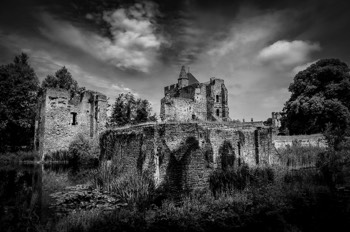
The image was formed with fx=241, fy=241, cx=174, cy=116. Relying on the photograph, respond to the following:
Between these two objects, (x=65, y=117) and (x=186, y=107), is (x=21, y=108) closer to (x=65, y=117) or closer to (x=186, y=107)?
(x=65, y=117)

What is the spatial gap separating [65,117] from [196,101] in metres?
17.0

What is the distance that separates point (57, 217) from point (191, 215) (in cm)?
447

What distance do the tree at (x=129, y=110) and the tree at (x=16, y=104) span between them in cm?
1131

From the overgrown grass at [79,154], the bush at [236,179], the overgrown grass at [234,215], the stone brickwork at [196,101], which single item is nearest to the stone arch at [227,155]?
the bush at [236,179]

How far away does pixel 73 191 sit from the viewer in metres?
11.3

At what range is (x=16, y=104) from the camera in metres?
29.5

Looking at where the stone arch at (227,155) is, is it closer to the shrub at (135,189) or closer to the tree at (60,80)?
the shrub at (135,189)

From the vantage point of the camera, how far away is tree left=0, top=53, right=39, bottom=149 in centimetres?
2842

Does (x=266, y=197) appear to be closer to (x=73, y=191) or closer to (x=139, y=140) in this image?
(x=139, y=140)

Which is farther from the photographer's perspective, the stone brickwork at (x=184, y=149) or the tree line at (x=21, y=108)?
the tree line at (x=21, y=108)

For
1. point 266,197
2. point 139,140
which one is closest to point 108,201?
point 139,140

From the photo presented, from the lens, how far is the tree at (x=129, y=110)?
2845 centimetres

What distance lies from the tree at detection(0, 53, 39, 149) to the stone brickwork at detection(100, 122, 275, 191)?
20.0m

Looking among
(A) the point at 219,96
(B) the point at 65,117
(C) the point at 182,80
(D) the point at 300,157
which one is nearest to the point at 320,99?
(D) the point at 300,157
